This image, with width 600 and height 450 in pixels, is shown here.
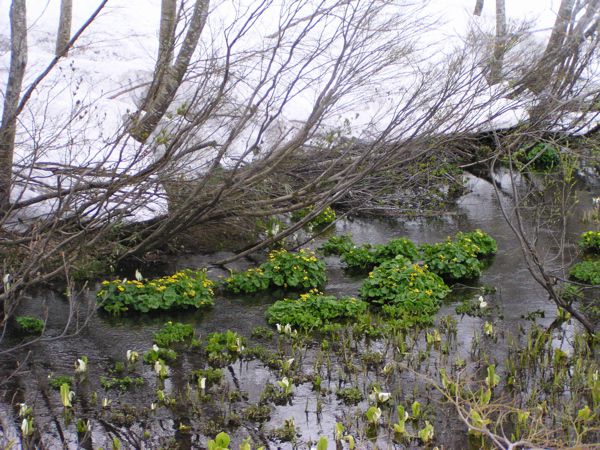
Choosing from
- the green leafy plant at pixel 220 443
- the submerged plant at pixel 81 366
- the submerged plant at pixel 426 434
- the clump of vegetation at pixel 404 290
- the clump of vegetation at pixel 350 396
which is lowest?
the submerged plant at pixel 426 434

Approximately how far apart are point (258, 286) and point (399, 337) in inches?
99.8

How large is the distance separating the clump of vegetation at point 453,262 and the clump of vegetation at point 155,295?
2956mm

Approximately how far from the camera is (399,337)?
759cm

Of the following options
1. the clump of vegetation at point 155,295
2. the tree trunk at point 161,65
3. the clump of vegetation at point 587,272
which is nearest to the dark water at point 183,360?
the clump of vegetation at point 155,295

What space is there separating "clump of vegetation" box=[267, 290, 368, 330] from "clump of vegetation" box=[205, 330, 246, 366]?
737mm

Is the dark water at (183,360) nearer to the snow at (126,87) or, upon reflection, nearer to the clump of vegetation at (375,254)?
the clump of vegetation at (375,254)

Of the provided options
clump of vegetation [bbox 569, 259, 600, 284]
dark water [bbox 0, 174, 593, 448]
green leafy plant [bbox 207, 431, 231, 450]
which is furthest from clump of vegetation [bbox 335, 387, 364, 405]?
clump of vegetation [bbox 569, 259, 600, 284]

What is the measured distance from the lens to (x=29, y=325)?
8.12m

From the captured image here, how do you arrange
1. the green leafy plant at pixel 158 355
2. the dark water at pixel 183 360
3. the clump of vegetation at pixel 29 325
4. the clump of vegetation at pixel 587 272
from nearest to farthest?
the dark water at pixel 183 360, the green leafy plant at pixel 158 355, the clump of vegetation at pixel 29 325, the clump of vegetation at pixel 587 272

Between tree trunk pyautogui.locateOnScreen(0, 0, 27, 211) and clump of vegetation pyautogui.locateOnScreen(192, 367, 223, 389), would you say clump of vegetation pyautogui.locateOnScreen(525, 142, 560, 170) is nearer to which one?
tree trunk pyautogui.locateOnScreen(0, 0, 27, 211)

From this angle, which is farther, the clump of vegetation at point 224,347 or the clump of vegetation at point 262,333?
the clump of vegetation at point 262,333

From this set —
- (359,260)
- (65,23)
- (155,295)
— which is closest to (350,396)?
(155,295)

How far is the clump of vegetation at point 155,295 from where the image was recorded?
8797 mm

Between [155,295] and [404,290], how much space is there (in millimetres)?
2859
